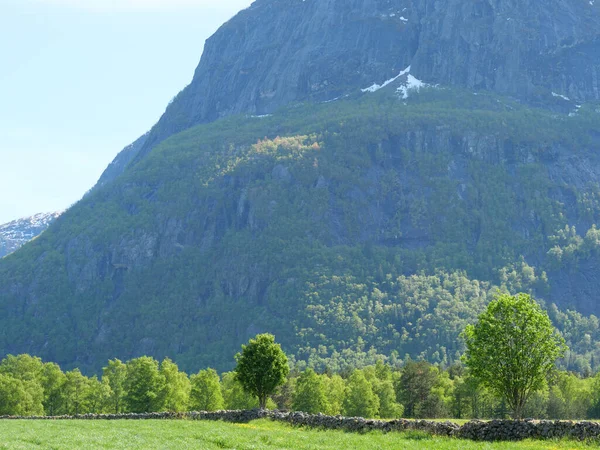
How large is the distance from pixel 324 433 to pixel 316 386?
63.8m

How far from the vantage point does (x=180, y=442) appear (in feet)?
143

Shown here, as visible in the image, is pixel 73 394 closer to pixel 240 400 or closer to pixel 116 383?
pixel 116 383

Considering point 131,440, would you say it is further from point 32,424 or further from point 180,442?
point 32,424

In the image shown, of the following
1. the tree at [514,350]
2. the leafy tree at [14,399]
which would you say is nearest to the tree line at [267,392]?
the leafy tree at [14,399]

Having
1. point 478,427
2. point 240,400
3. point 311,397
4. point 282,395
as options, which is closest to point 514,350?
point 478,427

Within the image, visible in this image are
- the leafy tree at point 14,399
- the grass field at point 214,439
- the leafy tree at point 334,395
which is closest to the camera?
the grass field at point 214,439

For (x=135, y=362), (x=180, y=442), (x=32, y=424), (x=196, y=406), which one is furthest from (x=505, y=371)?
(x=135, y=362)

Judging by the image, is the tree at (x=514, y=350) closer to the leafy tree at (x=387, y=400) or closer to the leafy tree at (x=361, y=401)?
the leafy tree at (x=361, y=401)

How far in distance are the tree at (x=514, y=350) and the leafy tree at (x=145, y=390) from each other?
56736 mm

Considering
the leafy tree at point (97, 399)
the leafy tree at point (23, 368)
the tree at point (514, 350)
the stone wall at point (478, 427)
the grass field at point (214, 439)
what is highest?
the tree at point (514, 350)

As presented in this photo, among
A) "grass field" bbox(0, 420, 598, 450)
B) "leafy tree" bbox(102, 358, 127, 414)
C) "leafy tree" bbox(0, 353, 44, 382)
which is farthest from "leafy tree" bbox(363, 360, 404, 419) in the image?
"grass field" bbox(0, 420, 598, 450)

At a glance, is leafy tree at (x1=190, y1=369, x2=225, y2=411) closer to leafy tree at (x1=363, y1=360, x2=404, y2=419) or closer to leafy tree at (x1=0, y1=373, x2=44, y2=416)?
leafy tree at (x1=0, y1=373, x2=44, y2=416)

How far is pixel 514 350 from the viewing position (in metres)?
57.8

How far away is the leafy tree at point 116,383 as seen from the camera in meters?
124
